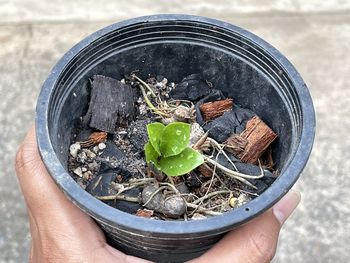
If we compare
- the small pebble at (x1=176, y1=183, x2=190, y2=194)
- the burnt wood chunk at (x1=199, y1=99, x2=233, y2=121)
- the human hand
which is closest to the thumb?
the human hand

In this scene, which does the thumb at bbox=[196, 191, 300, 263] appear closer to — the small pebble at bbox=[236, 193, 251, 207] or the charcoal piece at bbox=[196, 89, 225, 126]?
the small pebble at bbox=[236, 193, 251, 207]

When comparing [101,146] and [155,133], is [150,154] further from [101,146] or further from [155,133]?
[101,146]

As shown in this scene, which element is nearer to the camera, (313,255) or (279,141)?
(279,141)

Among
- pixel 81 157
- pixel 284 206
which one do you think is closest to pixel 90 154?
pixel 81 157

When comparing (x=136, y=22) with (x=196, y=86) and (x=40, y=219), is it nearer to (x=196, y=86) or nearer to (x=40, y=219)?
(x=196, y=86)

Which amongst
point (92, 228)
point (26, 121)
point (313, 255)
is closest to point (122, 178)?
point (92, 228)
